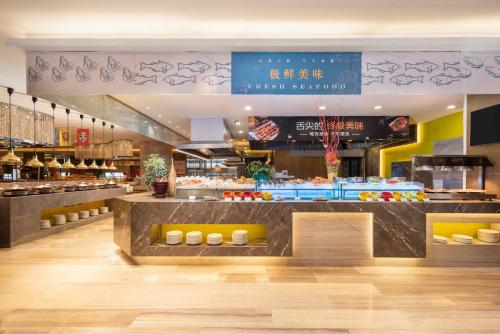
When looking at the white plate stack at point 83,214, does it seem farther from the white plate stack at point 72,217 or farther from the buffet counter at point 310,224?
the buffet counter at point 310,224

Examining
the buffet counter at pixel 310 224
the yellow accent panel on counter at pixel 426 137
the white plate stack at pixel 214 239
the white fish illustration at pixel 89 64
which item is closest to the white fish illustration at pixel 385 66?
the buffet counter at pixel 310 224

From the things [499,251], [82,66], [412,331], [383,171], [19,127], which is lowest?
[412,331]

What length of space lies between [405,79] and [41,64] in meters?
5.15

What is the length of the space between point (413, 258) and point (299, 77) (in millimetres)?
3069

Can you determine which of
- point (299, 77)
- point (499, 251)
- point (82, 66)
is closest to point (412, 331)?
point (499, 251)

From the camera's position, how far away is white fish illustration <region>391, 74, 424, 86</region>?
12.0ft

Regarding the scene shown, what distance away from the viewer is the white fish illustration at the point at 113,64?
3.68 meters

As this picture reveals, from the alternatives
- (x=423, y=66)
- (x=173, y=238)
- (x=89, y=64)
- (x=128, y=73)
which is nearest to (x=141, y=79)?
(x=128, y=73)

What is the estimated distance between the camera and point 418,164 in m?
4.30

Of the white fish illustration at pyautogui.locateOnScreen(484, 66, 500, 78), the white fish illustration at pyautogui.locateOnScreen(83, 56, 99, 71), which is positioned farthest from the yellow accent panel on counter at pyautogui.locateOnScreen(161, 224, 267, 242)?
the white fish illustration at pyautogui.locateOnScreen(484, 66, 500, 78)

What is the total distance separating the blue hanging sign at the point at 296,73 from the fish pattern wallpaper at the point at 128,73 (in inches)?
9.1

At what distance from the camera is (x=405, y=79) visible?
3.66m

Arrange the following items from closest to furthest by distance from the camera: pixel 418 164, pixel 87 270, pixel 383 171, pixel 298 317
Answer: pixel 298 317
pixel 87 270
pixel 418 164
pixel 383 171

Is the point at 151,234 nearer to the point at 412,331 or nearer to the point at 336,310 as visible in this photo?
the point at 336,310
